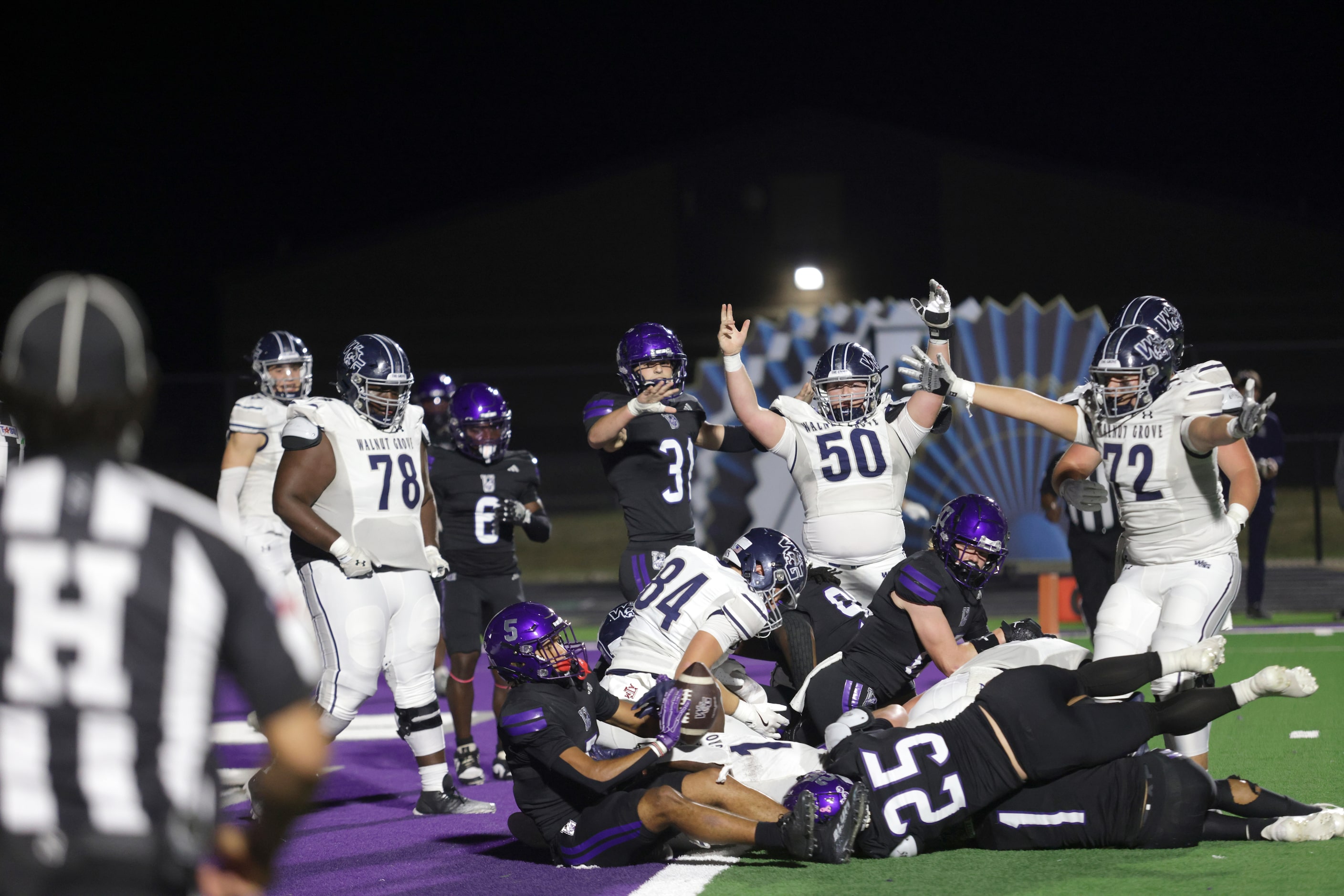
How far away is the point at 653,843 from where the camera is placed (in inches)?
179

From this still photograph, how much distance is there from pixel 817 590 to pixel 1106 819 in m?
1.94

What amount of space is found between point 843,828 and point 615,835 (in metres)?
0.77

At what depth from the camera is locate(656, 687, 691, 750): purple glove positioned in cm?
448

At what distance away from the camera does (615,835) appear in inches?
178

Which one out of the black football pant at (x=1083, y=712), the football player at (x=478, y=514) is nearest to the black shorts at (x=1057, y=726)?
the black football pant at (x=1083, y=712)

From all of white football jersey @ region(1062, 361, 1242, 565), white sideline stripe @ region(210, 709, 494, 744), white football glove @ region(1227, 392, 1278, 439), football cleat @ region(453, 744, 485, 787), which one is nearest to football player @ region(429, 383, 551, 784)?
football cleat @ region(453, 744, 485, 787)

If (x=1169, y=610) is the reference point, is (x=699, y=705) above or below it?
below

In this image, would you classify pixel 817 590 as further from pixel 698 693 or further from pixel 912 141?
pixel 912 141

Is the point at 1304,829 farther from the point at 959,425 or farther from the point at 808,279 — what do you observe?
the point at 808,279

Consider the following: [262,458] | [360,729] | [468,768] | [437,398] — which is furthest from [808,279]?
[468,768]

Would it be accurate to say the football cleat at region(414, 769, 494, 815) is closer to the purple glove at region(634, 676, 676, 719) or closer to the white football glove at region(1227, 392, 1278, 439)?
the purple glove at region(634, 676, 676, 719)

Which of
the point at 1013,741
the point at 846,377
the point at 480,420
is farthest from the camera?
the point at 480,420

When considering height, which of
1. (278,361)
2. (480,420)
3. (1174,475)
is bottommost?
(1174,475)

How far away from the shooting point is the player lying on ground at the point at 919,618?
520cm
